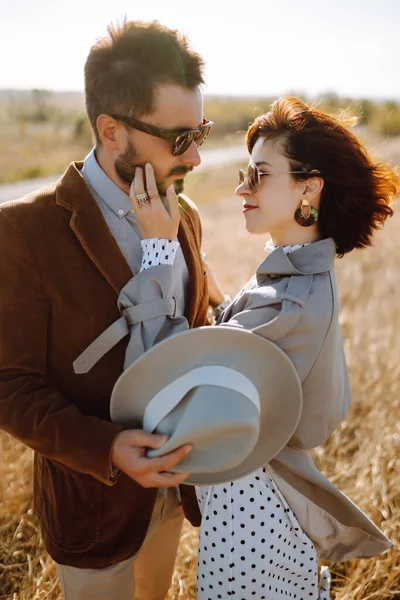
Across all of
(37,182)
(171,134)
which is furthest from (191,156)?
(37,182)

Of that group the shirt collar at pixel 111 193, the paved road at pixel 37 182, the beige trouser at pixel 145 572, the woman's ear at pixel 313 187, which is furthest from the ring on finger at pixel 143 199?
the paved road at pixel 37 182

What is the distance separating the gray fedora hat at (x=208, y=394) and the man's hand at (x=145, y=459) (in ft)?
0.09

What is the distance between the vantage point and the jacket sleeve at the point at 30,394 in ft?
5.67

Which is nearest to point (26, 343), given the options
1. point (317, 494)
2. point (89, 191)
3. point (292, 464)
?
point (89, 191)

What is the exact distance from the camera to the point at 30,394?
1.75 meters

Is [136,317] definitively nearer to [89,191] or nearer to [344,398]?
[89,191]

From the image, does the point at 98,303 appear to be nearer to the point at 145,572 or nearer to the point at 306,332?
the point at 306,332

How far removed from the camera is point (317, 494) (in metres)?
1.99

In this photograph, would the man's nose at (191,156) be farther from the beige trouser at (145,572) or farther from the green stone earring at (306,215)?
the beige trouser at (145,572)

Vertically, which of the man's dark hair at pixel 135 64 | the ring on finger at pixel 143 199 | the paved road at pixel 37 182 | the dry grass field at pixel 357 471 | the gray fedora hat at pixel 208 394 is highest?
the man's dark hair at pixel 135 64

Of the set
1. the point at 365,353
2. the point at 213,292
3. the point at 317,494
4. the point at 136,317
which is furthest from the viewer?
the point at 365,353

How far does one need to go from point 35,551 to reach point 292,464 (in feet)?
6.11

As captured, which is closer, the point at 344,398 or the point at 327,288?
the point at 327,288

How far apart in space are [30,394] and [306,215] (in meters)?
1.12
